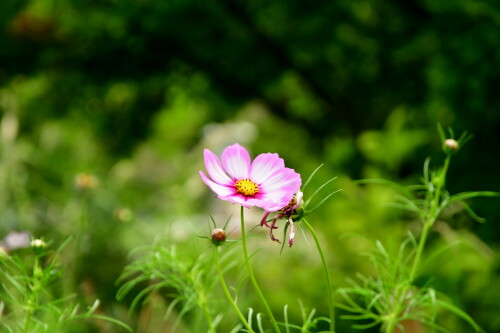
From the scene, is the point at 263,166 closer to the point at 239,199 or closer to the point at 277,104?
the point at 239,199

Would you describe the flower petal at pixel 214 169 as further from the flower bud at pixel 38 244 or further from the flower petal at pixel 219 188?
the flower bud at pixel 38 244

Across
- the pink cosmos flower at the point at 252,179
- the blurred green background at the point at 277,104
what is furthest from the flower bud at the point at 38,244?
the blurred green background at the point at 277,104

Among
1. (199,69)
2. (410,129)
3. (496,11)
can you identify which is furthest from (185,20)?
(496,11)

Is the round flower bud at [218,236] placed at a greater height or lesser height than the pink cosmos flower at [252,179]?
lesser

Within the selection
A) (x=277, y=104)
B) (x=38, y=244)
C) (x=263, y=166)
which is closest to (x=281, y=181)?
(x=263, y=166)

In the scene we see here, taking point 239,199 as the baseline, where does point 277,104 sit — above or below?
below

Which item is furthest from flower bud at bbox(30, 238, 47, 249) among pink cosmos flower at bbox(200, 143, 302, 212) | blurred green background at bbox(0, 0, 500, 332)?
blurred green background at bbox(0, 0, 500, 332)

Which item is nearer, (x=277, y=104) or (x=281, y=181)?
(x=281, y=181)

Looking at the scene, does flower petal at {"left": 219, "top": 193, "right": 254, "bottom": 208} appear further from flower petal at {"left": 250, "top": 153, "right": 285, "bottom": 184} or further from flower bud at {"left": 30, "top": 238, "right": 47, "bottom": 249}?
flower bud at {"left": 30, "top": 238, "right": 47, "bottom": 249}
